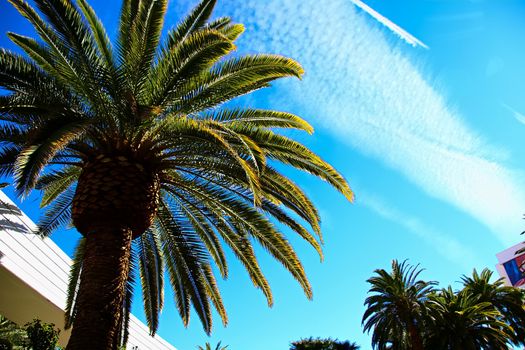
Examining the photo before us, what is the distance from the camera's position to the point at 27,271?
46.6 feet

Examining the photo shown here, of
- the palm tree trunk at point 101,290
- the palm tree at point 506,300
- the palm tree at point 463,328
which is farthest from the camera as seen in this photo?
the palm tree at point 506,300

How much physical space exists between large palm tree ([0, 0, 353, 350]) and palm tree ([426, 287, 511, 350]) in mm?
19998

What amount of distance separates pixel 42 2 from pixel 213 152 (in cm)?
381

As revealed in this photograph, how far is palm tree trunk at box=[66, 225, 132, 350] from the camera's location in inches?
265

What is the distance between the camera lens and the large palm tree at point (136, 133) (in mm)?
7297

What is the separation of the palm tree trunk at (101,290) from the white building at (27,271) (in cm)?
626

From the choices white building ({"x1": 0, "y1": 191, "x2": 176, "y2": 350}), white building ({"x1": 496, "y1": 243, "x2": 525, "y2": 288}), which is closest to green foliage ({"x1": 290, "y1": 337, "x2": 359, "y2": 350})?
white building ({"x1": 0, "y1": 191, "x2": 176, "y2": 350})

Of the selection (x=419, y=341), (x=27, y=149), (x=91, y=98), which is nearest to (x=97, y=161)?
(x=91, y=98)

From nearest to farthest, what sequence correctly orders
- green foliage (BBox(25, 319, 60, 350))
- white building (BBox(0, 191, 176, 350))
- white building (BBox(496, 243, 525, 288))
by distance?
green foliage (BBox(25, 319, 60, 350)) → white building (BBox(0, 191, 176, 350)) → white building (BBox(496, 243, 525, 288))

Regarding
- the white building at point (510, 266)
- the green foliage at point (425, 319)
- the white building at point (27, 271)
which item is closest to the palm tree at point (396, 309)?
the green foliage at point (425, 319)

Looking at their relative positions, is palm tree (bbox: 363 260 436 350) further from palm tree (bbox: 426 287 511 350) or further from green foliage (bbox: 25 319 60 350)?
green foliage (bbox: 25 319 60 350)

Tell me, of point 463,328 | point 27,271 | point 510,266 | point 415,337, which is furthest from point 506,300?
point 510,266

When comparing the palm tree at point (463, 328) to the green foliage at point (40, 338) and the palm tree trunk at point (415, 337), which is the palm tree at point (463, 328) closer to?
the palm tree trunk at point (415, 337)

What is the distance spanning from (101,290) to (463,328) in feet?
84.6
